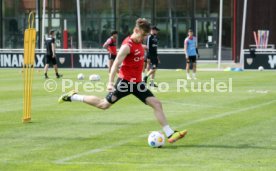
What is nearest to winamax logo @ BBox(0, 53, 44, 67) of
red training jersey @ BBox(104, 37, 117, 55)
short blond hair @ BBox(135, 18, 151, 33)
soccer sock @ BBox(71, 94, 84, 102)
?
red training jersey @ BBox(104, 37, 117, 55)

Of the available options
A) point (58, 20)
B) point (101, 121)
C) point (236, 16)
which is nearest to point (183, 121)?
point (101, 121)

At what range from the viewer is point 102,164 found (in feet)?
35.4

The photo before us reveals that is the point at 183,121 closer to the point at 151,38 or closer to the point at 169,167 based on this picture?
the point at 169,167

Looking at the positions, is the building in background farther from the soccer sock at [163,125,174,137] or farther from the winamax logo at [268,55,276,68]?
the soccer sock at [163,125,174,137]

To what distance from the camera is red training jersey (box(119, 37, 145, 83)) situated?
13.0 meters

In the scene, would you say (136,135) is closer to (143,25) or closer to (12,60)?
(143,25)

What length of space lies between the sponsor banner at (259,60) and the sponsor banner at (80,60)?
3.64 metres

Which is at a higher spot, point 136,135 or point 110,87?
point 110,87

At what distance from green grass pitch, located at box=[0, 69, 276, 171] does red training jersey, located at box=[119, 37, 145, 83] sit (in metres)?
1.11

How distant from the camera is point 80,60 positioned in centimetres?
4478

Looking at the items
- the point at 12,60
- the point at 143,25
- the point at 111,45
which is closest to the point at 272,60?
the point at 111,45

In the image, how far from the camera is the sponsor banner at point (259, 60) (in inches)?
1608

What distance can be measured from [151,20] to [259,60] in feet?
60.5

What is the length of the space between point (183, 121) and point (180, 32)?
42.0m
